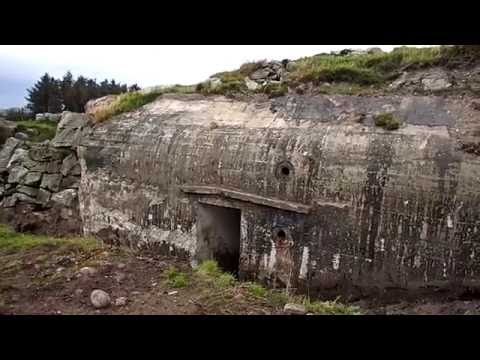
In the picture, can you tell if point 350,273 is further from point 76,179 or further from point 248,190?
point 76,179

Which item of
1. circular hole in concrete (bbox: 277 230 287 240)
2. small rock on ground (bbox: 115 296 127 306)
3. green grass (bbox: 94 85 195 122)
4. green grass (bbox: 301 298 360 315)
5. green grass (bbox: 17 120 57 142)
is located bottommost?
green grass (bbox: 301 298 360 315)

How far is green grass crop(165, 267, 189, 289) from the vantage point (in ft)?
21.7

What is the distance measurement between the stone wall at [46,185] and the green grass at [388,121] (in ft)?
25.2

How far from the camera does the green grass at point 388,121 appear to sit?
7.10 meters

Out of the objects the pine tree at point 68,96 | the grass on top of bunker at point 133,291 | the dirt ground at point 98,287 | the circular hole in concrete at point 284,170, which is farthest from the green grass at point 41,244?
the pine tree at point 68,96

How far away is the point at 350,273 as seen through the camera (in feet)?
23.1

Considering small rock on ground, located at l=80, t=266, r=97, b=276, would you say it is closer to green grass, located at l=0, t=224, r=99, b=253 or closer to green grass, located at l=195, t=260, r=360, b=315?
green grass, located at l=0, t=224, r=99, b=253

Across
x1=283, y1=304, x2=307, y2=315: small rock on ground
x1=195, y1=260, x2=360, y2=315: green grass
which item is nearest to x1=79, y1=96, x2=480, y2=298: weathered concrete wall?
x1=195, y1=260, x2=360, y2=315: green grass

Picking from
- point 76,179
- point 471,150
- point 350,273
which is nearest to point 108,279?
point 350,273

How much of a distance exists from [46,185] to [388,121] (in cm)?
955

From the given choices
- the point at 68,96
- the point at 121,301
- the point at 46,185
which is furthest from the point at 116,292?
the point at 68,96

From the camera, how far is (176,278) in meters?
6.79

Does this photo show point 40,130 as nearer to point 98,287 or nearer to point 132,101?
point 132,101

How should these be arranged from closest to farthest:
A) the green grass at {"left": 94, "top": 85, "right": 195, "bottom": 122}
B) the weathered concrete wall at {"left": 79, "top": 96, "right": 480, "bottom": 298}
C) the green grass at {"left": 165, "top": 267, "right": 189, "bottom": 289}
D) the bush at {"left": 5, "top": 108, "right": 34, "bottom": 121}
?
the weathered concrete wall at {"left": 79, "top": 96, "right": 480, "bottom": 298} → the green grass at {"left": 165, "top": 267, "right": 189, "bottom": 289} → the green grass at {"left": 94, "top": 85, "right": 195, "bottom": 122} → the bush at {"left": 5, "top": 108, "right": 34, "bottom": 121}
